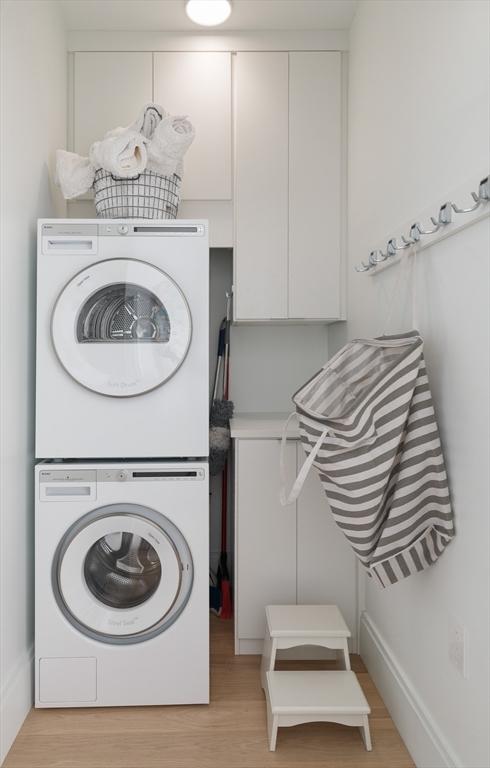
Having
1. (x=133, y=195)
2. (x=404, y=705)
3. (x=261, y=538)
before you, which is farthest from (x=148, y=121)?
(x=404, y=705)

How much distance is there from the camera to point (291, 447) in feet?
8.05

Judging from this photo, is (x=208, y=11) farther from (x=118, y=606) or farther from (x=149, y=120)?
(x=118, y=606)

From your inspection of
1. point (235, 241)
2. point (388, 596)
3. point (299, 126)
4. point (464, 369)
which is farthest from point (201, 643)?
point (299, 126)

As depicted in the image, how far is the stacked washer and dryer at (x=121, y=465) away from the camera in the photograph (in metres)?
2.11

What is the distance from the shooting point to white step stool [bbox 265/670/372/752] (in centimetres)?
187

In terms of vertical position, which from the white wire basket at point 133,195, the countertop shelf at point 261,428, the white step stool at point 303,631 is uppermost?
the white wire basket at point 133,195

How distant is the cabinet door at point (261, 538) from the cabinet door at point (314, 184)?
2.26 feet

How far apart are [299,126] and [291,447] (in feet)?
4.50

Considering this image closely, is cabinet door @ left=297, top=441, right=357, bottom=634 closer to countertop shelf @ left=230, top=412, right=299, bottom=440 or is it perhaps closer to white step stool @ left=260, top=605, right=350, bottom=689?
countertop shelf @ left=230, top=412, right=299, bottom=440

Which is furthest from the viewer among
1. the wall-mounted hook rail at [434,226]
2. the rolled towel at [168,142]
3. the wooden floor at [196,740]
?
the rolled towel at [168,142]

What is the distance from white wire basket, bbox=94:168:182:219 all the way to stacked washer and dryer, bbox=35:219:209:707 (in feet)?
0.43

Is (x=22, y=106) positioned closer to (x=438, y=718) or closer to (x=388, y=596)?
(x=388, y=596)

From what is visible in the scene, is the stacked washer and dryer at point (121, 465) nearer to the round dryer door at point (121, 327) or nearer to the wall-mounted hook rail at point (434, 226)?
the round dryer door at point (121, 327)

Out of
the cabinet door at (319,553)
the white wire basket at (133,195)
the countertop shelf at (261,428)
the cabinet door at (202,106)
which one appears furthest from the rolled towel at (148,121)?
the cabinet door at (319,553)
